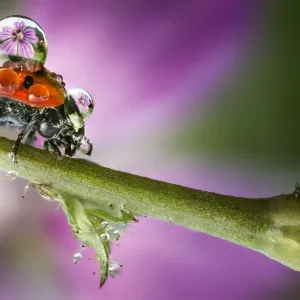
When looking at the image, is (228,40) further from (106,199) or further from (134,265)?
(106,199)

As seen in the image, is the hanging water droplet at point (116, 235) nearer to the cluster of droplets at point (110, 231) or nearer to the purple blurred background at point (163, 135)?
the cluster of droplets at point (110, 231)

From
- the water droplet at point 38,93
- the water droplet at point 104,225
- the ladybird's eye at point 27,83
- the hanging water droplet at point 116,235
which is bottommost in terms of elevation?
the hanging water droplet at point 116,235

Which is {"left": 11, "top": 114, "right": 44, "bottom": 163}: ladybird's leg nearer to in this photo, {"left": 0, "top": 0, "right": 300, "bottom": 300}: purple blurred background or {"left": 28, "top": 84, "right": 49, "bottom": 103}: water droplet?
{"left": 28, "top": 84, "right": 49, "bottom": 103}: water droplet

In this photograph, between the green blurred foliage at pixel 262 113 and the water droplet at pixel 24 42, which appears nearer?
the water droplet at pixel 24 42

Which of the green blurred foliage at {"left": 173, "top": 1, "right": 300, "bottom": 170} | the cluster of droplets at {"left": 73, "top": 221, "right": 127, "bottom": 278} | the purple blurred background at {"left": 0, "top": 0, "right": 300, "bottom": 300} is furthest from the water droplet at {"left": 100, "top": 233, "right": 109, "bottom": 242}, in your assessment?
the green blurred foliage at {"left": 173, "top": 1, "right": 300, "bottom": 170}

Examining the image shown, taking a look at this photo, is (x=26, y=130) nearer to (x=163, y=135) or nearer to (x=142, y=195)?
(x=142, y=195)

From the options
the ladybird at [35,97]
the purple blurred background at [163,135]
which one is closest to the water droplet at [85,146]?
the ladybird at [35,97]

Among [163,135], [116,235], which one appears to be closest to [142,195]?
[116,235]

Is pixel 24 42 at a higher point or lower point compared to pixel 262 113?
lower
